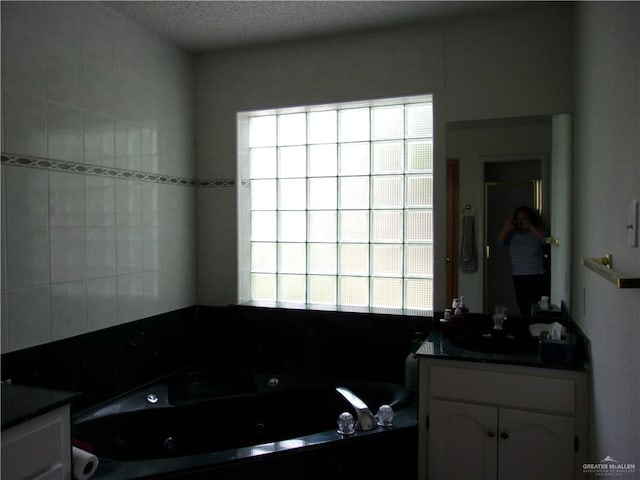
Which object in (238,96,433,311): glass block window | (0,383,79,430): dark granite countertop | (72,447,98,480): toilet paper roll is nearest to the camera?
(0,383,79,430): dark granite countertop

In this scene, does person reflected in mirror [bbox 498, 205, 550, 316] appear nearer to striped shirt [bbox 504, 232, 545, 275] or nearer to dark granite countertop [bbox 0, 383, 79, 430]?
striped shirt [bbox 504, 232, 545, 275]

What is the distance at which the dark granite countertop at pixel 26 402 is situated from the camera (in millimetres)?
1333

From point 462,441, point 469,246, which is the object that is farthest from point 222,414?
point 469,246

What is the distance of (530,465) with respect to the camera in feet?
6.63

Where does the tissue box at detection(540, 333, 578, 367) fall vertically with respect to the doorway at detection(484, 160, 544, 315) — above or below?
below

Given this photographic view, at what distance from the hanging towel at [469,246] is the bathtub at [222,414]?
739 millimetres

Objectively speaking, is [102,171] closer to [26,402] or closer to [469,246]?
[26,402]

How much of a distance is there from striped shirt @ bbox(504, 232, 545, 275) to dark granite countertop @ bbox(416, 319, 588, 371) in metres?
0.29

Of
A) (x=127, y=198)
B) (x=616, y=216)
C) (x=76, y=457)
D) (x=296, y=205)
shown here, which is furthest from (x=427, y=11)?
(x=76, y=457)

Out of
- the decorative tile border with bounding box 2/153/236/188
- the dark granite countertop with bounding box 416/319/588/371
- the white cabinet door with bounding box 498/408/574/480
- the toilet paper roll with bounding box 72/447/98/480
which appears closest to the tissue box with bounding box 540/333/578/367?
the dark granite countertop with bounding box 416/319/588/371

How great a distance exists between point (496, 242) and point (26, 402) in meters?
2.20

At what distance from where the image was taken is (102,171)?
239cm

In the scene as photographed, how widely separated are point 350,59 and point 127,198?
58.3 inches

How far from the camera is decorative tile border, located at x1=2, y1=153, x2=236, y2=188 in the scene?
1.98 m
